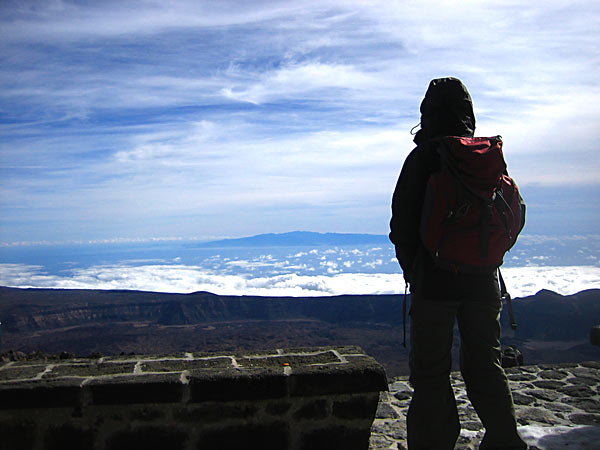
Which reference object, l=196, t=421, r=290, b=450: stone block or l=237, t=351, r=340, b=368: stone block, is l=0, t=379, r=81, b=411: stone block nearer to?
l=196, t=421, r=290, b=450: stone block

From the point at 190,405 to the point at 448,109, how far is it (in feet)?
7.40

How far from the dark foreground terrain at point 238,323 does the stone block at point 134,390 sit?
43.8 feet

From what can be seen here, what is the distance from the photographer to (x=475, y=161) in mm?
2750

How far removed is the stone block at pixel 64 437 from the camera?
2.87 meters

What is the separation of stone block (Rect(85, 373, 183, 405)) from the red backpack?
63.8 inches

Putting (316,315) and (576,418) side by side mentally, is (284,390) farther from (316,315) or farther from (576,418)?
(316,315)

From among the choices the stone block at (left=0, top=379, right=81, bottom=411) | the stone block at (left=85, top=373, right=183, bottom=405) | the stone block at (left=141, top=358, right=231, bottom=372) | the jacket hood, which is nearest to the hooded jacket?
the jacket hood

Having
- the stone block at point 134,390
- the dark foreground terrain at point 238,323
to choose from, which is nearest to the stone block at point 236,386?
the stone block at point 134,390

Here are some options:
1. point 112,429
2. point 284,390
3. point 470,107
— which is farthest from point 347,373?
point 470,107

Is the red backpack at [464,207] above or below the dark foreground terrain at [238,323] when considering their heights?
above

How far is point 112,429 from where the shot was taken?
2.93 metres

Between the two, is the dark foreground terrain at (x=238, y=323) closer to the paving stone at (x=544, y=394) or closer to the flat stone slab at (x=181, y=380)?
the paving stone at (x=544, y=394)

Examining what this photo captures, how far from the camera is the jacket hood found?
3.00m

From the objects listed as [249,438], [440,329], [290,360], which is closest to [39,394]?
[249,438]
